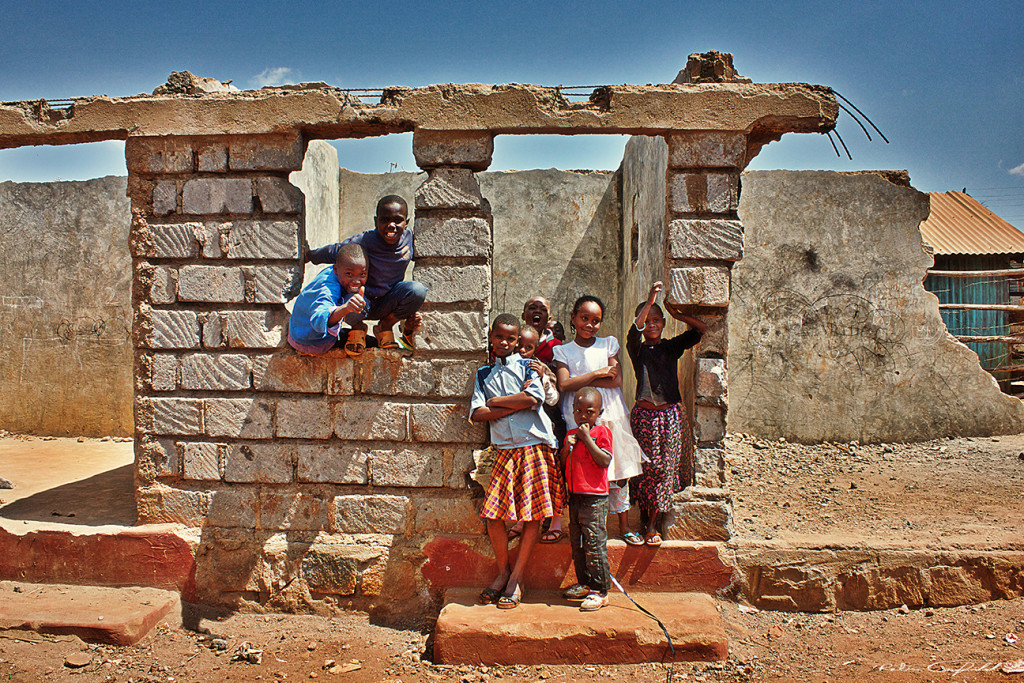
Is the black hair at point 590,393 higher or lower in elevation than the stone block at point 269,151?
lower

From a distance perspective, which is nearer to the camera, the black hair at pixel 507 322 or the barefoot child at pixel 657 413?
the black hair at pixel 507 322

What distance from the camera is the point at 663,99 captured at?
3871 millimetres

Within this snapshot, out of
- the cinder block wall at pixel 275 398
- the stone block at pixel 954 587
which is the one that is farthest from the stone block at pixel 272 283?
the stone block at pixel 954 587

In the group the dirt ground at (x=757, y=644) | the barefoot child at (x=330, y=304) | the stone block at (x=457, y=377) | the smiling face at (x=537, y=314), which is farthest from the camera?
the smiling face at (x=537, y=314)

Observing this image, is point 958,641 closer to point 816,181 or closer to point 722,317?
point 722,317

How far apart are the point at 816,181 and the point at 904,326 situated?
1898 millimetres

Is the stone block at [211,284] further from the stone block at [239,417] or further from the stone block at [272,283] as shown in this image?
the stone block at [239,417]

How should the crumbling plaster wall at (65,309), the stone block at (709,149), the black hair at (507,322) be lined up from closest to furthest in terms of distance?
the black hair at (507,322)
the stone block at (709,149)
the crumbling plaster wall at (65,309)

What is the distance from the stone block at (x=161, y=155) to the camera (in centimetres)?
410

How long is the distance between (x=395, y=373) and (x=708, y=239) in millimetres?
1971

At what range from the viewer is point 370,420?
403 cm

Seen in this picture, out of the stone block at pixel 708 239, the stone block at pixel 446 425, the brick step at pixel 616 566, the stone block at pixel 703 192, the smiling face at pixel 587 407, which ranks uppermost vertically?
the stone block at pixel 703 192

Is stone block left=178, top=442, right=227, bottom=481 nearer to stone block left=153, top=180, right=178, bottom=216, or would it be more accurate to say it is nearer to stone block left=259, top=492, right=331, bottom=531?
stone block left=259, top=492, right=331, bottom=531

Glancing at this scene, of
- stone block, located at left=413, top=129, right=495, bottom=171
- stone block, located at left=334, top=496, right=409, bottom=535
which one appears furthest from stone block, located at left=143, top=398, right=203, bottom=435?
stone block, located at left=413, top=129, right=495, bottom=171
